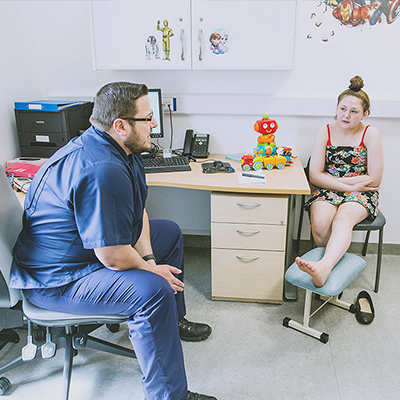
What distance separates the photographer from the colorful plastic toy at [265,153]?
2.39 m

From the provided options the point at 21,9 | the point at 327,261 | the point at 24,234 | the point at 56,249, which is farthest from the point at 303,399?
the point at 21,9

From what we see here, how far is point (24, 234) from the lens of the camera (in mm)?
1582

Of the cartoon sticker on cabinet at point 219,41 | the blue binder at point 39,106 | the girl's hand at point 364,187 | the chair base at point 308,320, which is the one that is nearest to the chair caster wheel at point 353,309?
the chair base at point 308,320

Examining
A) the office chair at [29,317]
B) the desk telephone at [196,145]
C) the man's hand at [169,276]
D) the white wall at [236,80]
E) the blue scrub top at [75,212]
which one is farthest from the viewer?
the desk telephone at [196,145]

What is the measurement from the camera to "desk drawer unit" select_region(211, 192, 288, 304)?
2168 mm

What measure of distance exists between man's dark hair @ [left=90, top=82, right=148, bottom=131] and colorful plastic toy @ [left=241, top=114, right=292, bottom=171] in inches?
39.5

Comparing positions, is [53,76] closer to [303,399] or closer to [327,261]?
[327,261]

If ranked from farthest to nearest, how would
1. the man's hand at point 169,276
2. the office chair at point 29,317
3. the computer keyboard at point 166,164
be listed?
the computer keyboard at point 166,164, the man's hand at point 169,276, the office chair at point 29,317

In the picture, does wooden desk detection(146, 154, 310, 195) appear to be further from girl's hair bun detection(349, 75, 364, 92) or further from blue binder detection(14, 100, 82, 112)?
blue binder detection(14, 100, 82, 112)

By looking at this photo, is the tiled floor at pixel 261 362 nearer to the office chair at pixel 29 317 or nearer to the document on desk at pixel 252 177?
the office chair at pixel 29 317

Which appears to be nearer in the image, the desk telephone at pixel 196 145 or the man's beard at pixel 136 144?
the man's beard at pixel 136 144

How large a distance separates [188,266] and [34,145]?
47.5 inches

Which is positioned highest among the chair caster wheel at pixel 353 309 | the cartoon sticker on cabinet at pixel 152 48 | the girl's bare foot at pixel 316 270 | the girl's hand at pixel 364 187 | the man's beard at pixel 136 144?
the cartoon sticker on cabinet at pixel 152 48

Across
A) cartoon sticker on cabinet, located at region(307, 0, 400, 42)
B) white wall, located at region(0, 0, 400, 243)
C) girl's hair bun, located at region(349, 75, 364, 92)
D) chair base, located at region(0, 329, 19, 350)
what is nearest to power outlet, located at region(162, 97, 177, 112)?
white wall, located at region(0, 0, 400, 243)
